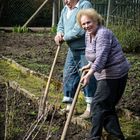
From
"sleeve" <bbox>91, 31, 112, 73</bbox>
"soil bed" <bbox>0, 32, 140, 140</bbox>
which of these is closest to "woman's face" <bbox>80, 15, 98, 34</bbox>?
"sleeve" <bbox>91, 31, 112, 73</bbox>

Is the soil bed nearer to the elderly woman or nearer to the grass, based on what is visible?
the grass

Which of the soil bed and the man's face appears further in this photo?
the man's face

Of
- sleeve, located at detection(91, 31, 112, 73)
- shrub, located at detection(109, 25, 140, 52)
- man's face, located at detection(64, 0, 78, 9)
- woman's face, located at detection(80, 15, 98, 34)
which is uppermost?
man's face, located at detection(64, 0, 78, 9)

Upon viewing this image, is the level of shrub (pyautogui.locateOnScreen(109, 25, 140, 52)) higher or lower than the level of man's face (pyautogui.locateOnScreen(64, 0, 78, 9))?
lower

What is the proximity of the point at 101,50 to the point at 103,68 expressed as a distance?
0.82ft

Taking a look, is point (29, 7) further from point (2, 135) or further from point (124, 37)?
point (2, 135)

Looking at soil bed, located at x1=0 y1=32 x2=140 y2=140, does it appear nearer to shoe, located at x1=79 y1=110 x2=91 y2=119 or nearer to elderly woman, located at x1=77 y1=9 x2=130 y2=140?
shoe, located at x1=79 y1=110 x2=91 y2=119

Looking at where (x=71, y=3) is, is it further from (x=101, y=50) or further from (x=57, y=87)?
(x=57, y=87)

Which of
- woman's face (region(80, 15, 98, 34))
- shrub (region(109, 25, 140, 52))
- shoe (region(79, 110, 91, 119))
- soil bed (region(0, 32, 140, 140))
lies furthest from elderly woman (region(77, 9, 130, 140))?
shrub (region(109, 25, 140, 52))

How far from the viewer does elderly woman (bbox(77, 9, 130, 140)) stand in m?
4.89

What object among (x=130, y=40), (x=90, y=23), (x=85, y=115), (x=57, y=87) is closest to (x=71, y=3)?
(x=90, y=23)

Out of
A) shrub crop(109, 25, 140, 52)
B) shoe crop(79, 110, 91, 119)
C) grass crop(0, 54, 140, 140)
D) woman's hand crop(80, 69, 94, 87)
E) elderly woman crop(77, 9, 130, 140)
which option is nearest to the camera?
woman's hand crop(80, 69, 94, 87)

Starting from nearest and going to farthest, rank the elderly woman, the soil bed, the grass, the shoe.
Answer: the elderly woman → the soil bed → the grass → the shoe

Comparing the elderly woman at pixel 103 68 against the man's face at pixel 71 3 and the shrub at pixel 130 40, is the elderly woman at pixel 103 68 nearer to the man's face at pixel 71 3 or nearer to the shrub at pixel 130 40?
the man's face at pixel 71 3
